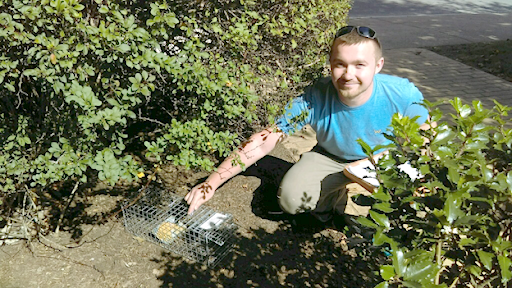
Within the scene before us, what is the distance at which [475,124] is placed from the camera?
5.26ft

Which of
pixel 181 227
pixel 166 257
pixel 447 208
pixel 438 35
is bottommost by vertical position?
pixel 438 35

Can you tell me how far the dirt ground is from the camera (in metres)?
2.90

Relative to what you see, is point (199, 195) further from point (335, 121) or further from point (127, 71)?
point (335, 121)

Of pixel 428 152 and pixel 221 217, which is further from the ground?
pixel 428 152

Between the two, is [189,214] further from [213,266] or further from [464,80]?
[464,80]

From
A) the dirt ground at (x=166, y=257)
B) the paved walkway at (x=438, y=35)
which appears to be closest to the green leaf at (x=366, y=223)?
the dirt ground at (x=166, y=257)

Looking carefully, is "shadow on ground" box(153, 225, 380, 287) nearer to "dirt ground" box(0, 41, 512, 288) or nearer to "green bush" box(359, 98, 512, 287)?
"dirt ground" box(0, 41, 512, 288)

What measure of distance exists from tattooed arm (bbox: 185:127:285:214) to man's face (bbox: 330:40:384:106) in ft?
1.76

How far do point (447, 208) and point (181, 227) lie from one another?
6.68ft

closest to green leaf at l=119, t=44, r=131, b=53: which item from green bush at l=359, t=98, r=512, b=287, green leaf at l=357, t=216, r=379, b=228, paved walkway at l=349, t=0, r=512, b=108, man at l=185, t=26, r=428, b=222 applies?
man at l=185, t=26, r=428, b=222

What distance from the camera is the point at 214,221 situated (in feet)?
10.2

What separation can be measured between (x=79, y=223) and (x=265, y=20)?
6.16ft

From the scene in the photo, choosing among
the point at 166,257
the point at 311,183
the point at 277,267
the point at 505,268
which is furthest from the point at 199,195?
the point at 505,268

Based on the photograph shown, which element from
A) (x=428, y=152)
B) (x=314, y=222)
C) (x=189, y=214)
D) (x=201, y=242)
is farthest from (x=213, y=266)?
(x=428, y=152)
